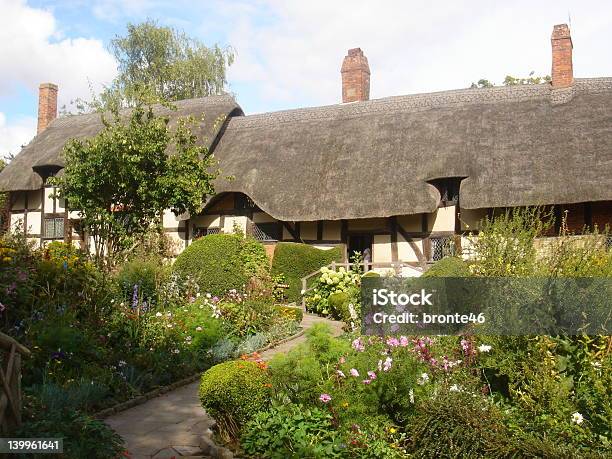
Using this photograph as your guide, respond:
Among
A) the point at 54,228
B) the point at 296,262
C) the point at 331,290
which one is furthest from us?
the point at 54,228

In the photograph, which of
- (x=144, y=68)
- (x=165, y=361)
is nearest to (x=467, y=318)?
(x=165, y=361)

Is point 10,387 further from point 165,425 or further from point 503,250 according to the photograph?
point 503,250

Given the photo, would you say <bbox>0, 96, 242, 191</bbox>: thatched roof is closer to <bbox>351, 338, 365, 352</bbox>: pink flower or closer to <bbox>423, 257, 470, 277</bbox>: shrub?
<bbox>423, 257, 470, 277</bbox>: shrub

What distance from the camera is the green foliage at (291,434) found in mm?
4398

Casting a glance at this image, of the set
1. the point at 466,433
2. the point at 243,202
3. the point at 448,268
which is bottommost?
the point at 466,433

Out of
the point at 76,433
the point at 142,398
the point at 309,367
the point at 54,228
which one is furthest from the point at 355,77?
the point at 76,433

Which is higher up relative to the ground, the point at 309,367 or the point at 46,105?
the point at 46,105

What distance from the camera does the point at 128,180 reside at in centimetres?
1350

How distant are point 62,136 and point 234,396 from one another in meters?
20.8

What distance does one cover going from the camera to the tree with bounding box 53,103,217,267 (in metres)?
13.4

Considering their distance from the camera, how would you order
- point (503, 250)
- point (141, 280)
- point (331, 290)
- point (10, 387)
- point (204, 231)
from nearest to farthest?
point (10, 387) → point (503, 250) → point (141, 280) → point (331, 290) → point (204, 231)

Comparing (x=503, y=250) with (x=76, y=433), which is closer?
(x=76, y=433)

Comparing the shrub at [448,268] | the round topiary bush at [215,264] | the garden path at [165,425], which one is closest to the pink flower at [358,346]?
the garden path at [165,425]
